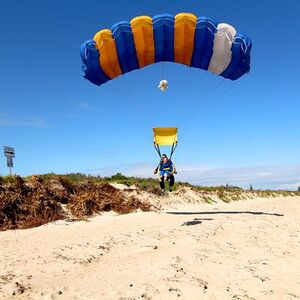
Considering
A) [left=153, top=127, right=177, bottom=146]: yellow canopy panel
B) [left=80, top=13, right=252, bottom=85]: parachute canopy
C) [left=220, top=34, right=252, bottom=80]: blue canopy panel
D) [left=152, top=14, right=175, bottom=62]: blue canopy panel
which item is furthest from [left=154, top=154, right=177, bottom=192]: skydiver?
[left=220, top=34, right=252, bottom=80]: blue canopy panel

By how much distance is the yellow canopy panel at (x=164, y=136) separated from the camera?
17688 mm

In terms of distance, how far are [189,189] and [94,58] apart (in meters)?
15.6

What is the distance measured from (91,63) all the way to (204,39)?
4770 mm

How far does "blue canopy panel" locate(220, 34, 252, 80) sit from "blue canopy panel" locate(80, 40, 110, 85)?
5514 millimetres

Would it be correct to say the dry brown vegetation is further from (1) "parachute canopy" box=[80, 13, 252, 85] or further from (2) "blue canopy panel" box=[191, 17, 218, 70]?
(2) "blue canopy panel" box=[191, 17, 218, 70]

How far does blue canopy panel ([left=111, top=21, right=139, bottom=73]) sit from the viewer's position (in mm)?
15781

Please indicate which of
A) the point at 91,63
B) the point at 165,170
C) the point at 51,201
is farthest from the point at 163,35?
the point at 51,201

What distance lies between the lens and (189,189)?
29.5 m

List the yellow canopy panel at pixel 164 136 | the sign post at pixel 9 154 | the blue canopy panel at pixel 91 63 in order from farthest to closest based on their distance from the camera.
Answer: the sign post at pixel 9 154 → the yellow canopy panel at pixel 164 136 → the blue canopy panel at pixel 91 63

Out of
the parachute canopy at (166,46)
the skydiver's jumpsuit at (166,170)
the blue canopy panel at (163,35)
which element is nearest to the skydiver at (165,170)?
the skydiver's jumpsuit at (166,170)

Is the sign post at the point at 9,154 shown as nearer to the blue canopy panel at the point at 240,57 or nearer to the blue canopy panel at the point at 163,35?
the blue canopy panel at the point at 163,35

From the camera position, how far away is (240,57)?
16.5 meters

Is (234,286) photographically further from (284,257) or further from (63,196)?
(63,196)

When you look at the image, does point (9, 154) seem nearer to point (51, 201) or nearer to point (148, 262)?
point (51, 201)
